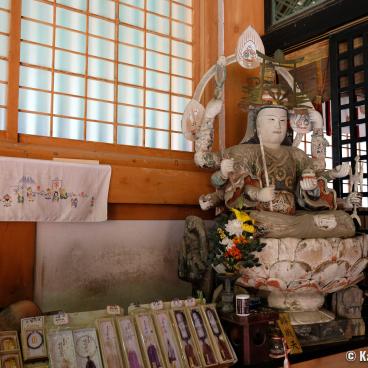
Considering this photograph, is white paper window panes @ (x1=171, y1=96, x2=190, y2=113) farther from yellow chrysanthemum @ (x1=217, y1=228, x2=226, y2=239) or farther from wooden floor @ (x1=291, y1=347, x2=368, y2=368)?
wooden floor @ (x1=291, y1=347, x2=368, y2=368)

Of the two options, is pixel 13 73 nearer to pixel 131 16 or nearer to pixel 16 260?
pixel 131 16

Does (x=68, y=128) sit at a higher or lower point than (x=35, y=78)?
lower

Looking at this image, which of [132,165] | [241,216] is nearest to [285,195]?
[241,216]

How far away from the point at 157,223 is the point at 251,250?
1.18m

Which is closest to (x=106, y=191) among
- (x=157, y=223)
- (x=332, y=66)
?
(x=157, y=223)

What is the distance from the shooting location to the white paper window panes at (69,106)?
11.2ft

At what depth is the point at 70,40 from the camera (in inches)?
138

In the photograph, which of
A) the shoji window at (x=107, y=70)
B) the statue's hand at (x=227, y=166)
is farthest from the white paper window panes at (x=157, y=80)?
the statue's hand at (x=227, y=166)

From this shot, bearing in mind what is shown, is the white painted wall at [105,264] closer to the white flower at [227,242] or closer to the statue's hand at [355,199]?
the white flower at [227,242]

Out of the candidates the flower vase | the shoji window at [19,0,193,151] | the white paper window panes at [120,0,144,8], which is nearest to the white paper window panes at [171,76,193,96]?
the shoji window at [19,0,193,151]

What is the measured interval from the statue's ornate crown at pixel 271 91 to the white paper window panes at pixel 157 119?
81cm

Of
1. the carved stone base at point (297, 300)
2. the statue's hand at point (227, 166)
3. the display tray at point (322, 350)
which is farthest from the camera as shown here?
the statue's hand at point (227, 166)

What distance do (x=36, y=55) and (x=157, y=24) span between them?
4.06 feet

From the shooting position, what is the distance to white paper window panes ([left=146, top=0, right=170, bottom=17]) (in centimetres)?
398
